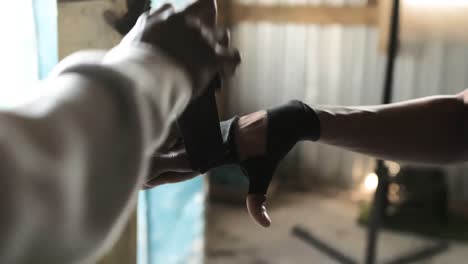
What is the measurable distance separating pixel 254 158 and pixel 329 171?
2167mm

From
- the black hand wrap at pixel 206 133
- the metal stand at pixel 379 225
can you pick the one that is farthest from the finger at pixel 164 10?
the metal stand at pixel 379 225

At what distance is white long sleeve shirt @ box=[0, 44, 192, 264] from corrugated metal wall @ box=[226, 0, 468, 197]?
88.5 inches

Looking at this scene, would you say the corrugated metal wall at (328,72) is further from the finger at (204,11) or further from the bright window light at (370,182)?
the finger at (204,11)

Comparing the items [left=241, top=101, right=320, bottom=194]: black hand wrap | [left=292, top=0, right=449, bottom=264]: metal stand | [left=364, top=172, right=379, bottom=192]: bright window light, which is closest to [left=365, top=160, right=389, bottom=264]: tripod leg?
[left=292, top=0, right=449, bottom=264]: metal stand

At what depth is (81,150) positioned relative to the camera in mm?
506

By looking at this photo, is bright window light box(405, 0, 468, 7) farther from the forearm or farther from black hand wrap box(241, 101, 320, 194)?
black hand wrap box(241, 101, 320, 194)

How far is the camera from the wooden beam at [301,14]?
2.78 meters

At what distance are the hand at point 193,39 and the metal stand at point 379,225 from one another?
1.47m

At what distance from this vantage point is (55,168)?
0.48 metres


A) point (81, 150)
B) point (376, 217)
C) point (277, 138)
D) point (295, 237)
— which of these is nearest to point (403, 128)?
point (277, 138)

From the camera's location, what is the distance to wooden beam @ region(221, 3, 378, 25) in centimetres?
278

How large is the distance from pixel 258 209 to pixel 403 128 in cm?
27

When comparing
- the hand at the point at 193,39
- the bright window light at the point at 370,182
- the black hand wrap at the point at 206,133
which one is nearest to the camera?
the hand at the point at 193,39

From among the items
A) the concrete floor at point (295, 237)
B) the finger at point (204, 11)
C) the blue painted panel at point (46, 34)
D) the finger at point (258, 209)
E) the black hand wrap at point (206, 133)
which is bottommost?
the concrete floor at point (295, 237)
